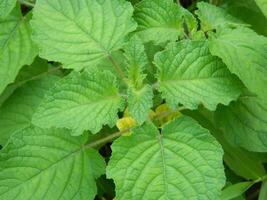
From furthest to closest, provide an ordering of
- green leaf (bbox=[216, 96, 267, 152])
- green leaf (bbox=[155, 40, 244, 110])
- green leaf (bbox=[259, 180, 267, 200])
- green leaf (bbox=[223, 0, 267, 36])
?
green leaf (bbox=[223, 0, 267, 36]) < green leaf (bbox=[259, 180, 267, 200]) < green leaf (bbox=[216, 96, 267, 152]) < green leaf (bbox=[155, 40, 244, 110])

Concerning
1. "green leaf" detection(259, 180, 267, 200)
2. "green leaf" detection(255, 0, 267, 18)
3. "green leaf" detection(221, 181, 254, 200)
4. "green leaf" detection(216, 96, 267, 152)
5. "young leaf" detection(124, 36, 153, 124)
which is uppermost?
"green leaf" detection(255, 0, 267, 18)

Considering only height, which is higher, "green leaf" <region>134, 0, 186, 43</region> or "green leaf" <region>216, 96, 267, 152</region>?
"green leaf" <region>134, 0, 186, 43</region>

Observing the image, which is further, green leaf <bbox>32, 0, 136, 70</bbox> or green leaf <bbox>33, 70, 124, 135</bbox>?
green leaf <bbox>32, 0, 136, 70</bbox>

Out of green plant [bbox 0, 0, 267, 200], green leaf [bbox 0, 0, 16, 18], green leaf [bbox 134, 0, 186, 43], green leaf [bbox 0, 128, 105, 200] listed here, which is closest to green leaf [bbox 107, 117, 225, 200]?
green plant [bbox 0, 0, 267, 200]

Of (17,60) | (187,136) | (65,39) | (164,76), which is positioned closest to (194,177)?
(187,136)

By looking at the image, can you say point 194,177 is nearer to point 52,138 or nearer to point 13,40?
point 52,138

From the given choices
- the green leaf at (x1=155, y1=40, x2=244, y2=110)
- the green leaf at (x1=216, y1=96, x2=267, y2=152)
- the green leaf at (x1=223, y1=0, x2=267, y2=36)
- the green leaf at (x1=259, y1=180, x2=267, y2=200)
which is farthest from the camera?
the green leaf at (x1=223, y1=0, x2=267, y2=36)

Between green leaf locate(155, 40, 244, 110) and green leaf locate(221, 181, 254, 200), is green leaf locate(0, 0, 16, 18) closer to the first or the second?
green leaf locate(155, 40, 244, 110)

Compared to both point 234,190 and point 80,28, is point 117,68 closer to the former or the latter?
point 80,28
